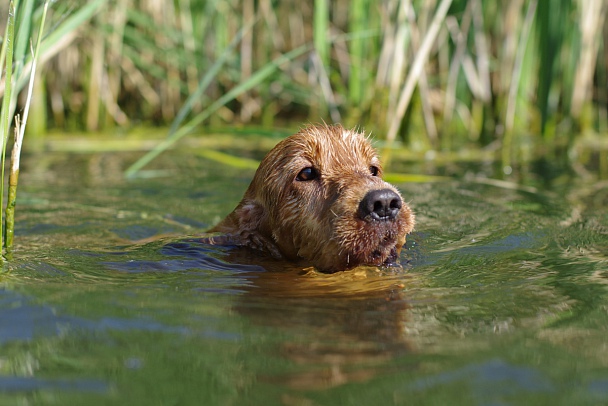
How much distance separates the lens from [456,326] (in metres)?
3.50

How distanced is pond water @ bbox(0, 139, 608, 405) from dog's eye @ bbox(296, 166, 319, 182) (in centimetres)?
53

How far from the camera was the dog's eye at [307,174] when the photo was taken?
4992 mm

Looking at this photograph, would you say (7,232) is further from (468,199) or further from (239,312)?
(468,199)

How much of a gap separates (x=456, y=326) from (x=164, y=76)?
8013 mm

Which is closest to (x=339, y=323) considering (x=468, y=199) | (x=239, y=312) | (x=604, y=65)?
(x=239, y=312)

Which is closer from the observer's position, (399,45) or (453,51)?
(399,45)

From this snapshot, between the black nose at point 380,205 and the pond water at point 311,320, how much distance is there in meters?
0.36

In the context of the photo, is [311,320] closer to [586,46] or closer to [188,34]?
[586,46]

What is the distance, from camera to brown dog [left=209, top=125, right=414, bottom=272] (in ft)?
14.5

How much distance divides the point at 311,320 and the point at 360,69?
20.9 ft

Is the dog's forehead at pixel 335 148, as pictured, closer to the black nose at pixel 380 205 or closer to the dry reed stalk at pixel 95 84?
the black nose at pixel 380 205

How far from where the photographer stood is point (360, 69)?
9.66m

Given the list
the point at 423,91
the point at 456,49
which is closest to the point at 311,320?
the point at 423,91

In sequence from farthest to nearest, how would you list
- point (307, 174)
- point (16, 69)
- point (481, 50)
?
point (481, 50)
point (307, 174)
point (16, 69)
